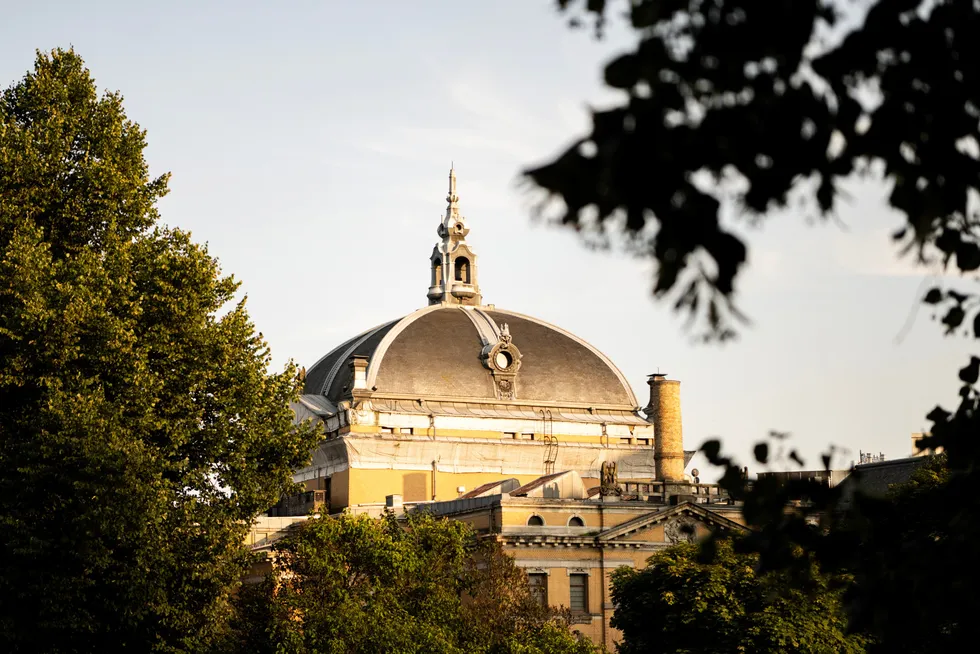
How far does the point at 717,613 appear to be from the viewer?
4669 centimetres

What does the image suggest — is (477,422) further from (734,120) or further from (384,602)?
(734,120)

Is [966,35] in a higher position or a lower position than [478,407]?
lower

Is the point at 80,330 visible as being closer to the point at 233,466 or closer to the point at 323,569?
the point at 233,466

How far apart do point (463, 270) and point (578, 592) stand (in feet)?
111

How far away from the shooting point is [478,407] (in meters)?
80.2

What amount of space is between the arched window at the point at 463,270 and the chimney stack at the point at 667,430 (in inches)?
845

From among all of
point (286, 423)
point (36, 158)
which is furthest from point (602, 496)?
point (36, 158)

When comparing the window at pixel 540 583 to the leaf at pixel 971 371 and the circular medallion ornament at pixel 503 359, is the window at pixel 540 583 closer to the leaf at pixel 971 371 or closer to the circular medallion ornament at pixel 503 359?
the circular medallion ornament at pixel 503 359

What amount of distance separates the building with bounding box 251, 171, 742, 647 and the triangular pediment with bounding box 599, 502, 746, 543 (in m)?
0.97

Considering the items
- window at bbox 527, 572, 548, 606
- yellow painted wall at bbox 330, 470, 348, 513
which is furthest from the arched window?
window at bbox 527, 572, 548, 606

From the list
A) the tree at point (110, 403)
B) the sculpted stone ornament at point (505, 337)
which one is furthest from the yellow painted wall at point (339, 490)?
the tree at point (110, 403)

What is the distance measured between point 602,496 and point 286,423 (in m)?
33.0

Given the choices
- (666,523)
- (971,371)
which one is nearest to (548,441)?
(666,523)

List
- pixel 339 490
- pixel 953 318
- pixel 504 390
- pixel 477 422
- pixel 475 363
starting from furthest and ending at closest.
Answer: pixel 475 363, pixel 504 390, pixel 477 422, pixel 339 490, pixel 953 318
